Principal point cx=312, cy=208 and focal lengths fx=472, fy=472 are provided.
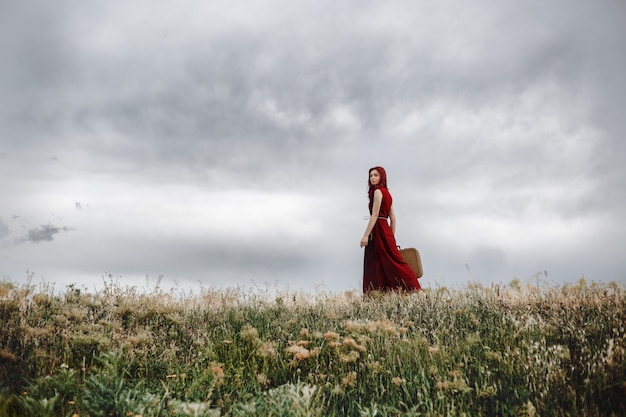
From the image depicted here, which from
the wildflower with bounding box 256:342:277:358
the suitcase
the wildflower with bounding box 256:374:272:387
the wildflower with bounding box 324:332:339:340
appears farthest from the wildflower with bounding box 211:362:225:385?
the suitcase

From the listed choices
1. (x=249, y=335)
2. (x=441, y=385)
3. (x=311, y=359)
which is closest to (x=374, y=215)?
(x=249, y=335)

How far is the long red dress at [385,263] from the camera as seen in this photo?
9.39m

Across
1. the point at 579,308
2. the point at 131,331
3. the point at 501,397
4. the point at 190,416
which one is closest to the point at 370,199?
the point at 579,308

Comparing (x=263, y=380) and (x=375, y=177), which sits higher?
(x=375, y=177)

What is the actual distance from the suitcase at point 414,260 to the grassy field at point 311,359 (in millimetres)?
2645

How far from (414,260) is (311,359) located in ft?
Answer: 17.5

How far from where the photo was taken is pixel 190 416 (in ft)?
11.4

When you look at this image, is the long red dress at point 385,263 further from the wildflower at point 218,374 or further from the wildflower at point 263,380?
the wildflower at point 218,374

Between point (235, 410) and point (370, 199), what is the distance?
647 centimetres

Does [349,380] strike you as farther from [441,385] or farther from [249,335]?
[249,335]

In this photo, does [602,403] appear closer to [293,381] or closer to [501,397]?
[501,397]

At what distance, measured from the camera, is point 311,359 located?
191 inches

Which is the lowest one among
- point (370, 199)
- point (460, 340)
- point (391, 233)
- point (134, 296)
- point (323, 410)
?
point (323, 410)

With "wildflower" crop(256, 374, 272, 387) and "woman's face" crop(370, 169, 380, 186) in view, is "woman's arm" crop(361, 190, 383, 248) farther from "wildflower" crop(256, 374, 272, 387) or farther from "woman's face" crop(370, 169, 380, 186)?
"wildflower" crop(256, 374, 272, 387)
